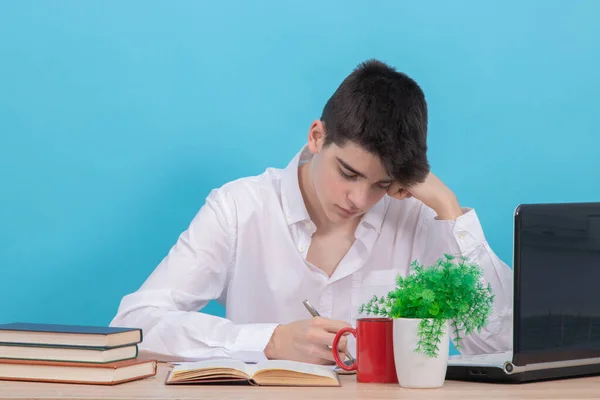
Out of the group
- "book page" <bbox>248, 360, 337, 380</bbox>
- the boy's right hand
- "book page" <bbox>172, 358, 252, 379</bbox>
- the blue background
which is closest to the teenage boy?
the boy's right hand

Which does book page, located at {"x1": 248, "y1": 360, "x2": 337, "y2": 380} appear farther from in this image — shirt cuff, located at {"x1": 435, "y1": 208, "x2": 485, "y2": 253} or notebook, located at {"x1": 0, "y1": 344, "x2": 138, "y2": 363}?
shirt cuff, located at {"x1": 435, "y1": 208, "x2": 485, "y2": 253}

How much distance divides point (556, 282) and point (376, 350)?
1.18ft

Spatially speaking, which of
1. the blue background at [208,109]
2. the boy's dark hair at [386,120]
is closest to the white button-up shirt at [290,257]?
the boy's dark hair at [386,120]

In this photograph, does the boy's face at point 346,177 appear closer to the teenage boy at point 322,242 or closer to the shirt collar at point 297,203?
the teenage boy at point 322,242

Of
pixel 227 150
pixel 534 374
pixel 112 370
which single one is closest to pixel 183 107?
pixel 227 150

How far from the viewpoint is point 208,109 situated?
116 inches

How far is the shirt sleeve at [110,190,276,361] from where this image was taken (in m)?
1.93

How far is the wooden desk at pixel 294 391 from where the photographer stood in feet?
4.75

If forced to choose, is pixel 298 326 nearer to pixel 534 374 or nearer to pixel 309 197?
pixel 534 374

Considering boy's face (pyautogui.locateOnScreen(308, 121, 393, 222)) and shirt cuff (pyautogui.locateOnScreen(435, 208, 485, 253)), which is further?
shirt cuff (pyautogui.locateOnScreen(435, 208, 485, 253))

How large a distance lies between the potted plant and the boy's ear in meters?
0.79

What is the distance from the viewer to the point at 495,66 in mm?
3062

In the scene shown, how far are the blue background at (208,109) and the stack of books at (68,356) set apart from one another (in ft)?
4.04

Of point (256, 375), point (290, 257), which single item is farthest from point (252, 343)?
point (290, 257)
